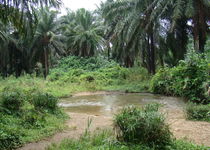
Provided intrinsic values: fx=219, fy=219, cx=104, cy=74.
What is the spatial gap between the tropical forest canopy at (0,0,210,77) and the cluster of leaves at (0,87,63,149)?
80.2 inches

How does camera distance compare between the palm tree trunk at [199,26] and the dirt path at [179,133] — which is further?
the palm tree trunk at [199,26]

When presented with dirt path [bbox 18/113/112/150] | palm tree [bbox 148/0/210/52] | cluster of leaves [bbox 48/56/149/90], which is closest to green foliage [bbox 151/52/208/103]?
palm tree [bbox 148/0/210/52]

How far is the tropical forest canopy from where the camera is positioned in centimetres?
671

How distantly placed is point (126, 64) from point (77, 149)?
79.9ft

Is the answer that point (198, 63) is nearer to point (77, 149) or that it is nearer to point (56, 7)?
point (56, 7)

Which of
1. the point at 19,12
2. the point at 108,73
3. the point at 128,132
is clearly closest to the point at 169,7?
the point at 108,73

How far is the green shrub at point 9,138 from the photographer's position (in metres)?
4.03

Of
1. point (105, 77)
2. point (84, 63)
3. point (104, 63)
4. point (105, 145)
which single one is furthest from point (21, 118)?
point (84, 63)

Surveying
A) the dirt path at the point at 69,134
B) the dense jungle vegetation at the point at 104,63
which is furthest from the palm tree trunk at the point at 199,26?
the dirt path at the point at 69,134

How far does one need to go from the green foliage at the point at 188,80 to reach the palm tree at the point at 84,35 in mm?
13620

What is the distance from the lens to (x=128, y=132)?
3666mm

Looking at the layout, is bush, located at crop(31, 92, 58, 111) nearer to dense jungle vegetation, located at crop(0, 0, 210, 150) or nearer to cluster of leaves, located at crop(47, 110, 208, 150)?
dense jungle vegetation, located at crop(0, 0, 210, 150)

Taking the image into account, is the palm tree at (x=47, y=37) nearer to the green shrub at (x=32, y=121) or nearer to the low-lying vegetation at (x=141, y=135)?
the green shrub at (x=32, y=121)

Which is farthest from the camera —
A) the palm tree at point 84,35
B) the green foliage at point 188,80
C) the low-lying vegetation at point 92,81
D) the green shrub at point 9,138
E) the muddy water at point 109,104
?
the palm tree at point 84,35
